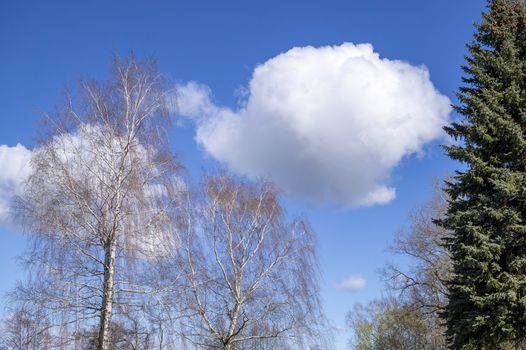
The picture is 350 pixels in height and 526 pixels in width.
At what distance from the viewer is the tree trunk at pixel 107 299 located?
11.0 metres

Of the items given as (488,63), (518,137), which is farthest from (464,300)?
(488,63)

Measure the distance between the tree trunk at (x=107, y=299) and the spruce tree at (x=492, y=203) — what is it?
9624 mm

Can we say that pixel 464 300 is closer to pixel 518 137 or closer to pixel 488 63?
pixel 518 137

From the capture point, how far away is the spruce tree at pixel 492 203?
13.6 m

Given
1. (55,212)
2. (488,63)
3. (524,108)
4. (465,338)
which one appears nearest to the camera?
(55,212)

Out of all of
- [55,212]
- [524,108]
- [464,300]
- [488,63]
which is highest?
[488,63]

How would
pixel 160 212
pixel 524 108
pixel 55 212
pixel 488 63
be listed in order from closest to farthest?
pixel 55 212, pixel 160 212, pixel 524 108, pixel 488 63

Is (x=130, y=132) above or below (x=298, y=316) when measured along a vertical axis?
above

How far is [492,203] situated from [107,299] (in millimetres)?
11150

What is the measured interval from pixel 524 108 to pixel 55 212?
14.0 m

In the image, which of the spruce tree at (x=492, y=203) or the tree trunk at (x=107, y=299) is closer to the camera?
the tree trunk at (x=107, y=299)

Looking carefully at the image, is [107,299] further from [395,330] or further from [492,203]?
[395,330]

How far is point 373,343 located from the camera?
1710 inches

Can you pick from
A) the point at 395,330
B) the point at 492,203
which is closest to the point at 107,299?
the point at 492,203
